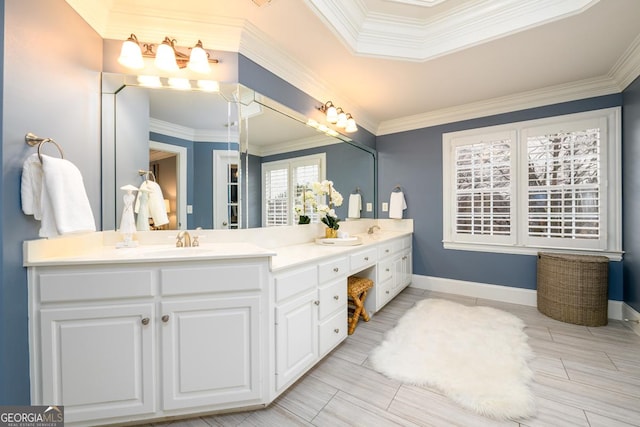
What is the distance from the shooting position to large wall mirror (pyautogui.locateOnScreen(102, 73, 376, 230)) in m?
1.68

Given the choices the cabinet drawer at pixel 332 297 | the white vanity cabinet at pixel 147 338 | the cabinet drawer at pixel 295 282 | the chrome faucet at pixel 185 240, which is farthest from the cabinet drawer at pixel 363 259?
the chrome faucet at pixel 185 240

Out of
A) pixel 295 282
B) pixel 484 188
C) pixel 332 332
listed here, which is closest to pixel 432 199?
pixel 484 188

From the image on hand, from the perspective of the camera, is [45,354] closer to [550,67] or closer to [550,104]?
[550,67]

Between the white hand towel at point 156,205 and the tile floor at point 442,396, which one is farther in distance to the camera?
the white hand towel at point 156,205

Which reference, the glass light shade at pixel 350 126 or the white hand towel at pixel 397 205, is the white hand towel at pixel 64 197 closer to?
the glass light shade at pixel 350 126

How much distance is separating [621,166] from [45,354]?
447cm

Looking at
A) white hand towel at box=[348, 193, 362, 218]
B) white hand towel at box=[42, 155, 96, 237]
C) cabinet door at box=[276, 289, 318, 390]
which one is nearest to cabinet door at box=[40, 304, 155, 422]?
white hand towel at box=[42, 155, 96, 237]

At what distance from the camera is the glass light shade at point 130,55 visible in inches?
61.9

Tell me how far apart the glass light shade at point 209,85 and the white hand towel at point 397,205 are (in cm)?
260

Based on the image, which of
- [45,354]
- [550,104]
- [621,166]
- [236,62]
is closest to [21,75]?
[236,62]

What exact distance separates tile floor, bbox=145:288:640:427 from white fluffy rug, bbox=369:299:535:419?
0.07m

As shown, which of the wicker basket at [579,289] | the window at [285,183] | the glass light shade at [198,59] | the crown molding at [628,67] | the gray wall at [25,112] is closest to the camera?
the gray wall at [25,112]

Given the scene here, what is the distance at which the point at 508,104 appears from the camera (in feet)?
9.62

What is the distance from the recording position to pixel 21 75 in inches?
46.1
